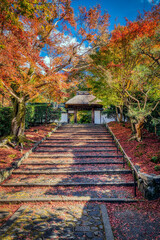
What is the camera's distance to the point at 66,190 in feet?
15.2

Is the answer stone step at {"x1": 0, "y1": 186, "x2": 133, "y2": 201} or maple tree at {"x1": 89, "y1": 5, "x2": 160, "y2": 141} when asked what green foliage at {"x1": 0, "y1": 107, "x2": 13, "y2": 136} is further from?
maple tree at {"x1": 89, "y1": 5, "x2": 160, "y2": 141}

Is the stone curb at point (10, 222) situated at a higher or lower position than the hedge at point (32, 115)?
lower

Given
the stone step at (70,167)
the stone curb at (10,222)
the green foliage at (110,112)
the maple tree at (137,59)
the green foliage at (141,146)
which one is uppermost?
the maple tree at (137,59)

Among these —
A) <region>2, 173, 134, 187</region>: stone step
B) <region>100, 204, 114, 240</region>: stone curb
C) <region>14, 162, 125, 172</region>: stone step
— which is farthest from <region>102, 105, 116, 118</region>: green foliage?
<region>100, 204, 114, 240</region>: stone curb

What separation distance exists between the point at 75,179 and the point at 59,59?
22.7ft

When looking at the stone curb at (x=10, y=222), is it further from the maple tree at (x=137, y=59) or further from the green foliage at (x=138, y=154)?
the maple tree at (x=137, y=59)

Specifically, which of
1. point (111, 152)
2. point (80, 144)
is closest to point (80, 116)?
point (80, 144)

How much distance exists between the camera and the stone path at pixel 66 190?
3031 mm

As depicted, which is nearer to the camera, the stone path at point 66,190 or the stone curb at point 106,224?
the stone curb at point 106,224

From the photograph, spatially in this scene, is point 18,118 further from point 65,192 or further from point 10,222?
point 10,222

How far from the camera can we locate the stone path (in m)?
3.03

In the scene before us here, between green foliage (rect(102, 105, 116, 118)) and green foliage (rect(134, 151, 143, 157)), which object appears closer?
green foliage (rect(134, 151, 143, 157))

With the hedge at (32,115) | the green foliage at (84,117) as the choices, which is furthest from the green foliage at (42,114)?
the green foliage at (84,117)

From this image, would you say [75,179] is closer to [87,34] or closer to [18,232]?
[18,232]
